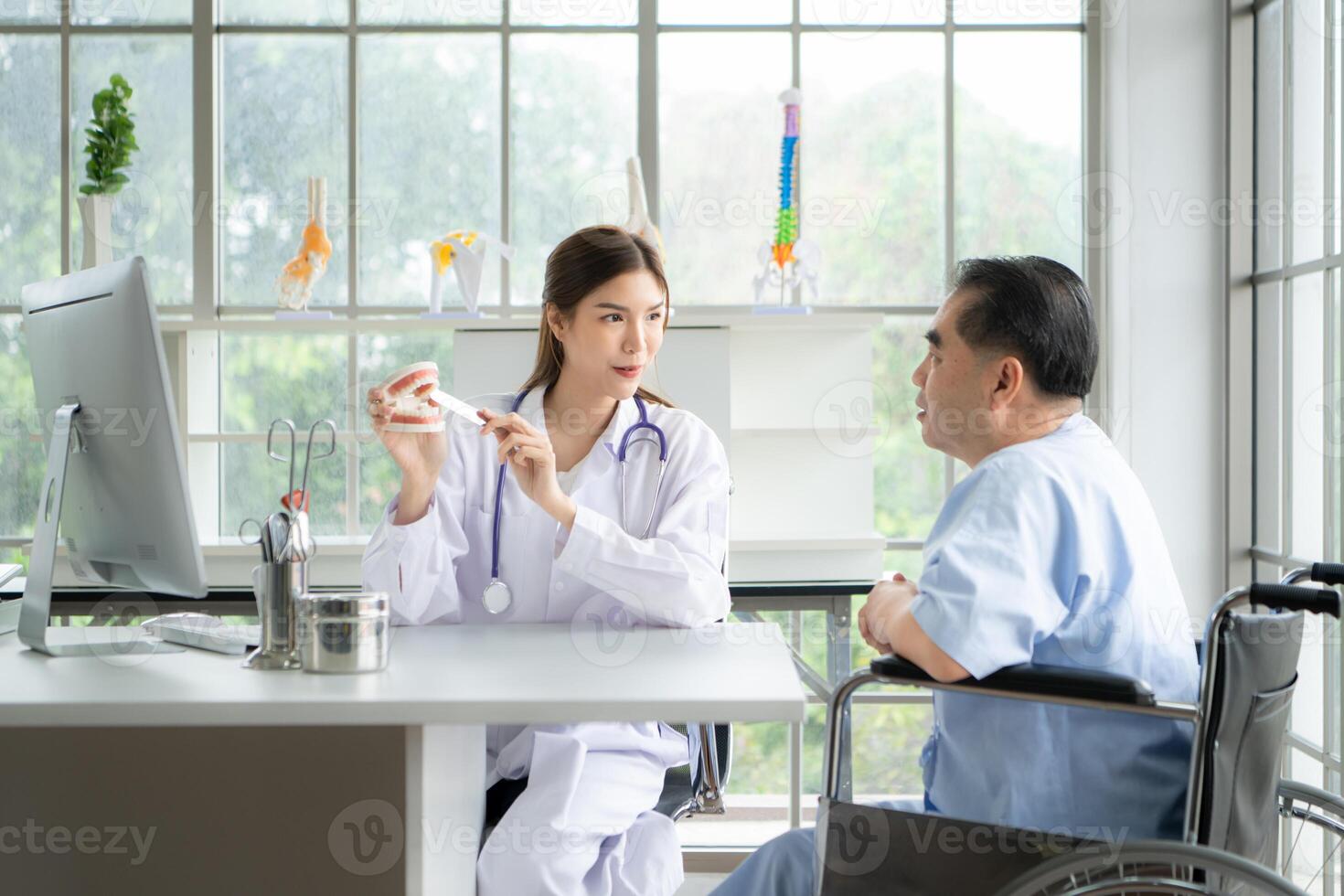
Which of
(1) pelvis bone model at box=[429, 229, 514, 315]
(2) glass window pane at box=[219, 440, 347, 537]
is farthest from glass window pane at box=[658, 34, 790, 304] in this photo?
(2) glass window pane at box=[219, 440, 347, 537]

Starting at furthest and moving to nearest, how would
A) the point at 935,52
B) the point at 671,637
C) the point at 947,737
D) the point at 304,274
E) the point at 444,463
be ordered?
the point at 935,52
the point at 304,274
the point at 444,463
the point at 671,637
the point at 947,737

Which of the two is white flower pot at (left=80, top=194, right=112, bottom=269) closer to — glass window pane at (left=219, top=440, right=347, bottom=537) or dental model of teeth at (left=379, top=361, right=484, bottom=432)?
glass window pane at (left=219, top=440, right=347, bottom=537)

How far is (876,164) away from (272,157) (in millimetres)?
2115

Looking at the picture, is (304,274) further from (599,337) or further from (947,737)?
(947,737)

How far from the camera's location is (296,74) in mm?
3906

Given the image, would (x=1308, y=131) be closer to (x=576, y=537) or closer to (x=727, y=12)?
(x=727, y=12)

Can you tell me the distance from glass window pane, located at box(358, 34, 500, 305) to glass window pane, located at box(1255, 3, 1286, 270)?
2.43 meters

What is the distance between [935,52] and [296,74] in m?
2.23

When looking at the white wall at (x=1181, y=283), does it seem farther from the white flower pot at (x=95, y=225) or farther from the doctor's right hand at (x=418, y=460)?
the white flower pot at (x=95, y=225)

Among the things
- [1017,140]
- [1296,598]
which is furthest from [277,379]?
[1296,598]

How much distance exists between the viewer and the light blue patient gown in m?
1.25

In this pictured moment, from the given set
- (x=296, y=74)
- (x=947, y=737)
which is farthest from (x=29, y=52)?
(x=947, y=737)

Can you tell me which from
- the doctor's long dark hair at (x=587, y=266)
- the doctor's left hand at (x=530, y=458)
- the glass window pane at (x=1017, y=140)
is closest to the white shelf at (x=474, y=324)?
the glass window pane at (x=1017, y=140)

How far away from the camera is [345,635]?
1284 millimetres
